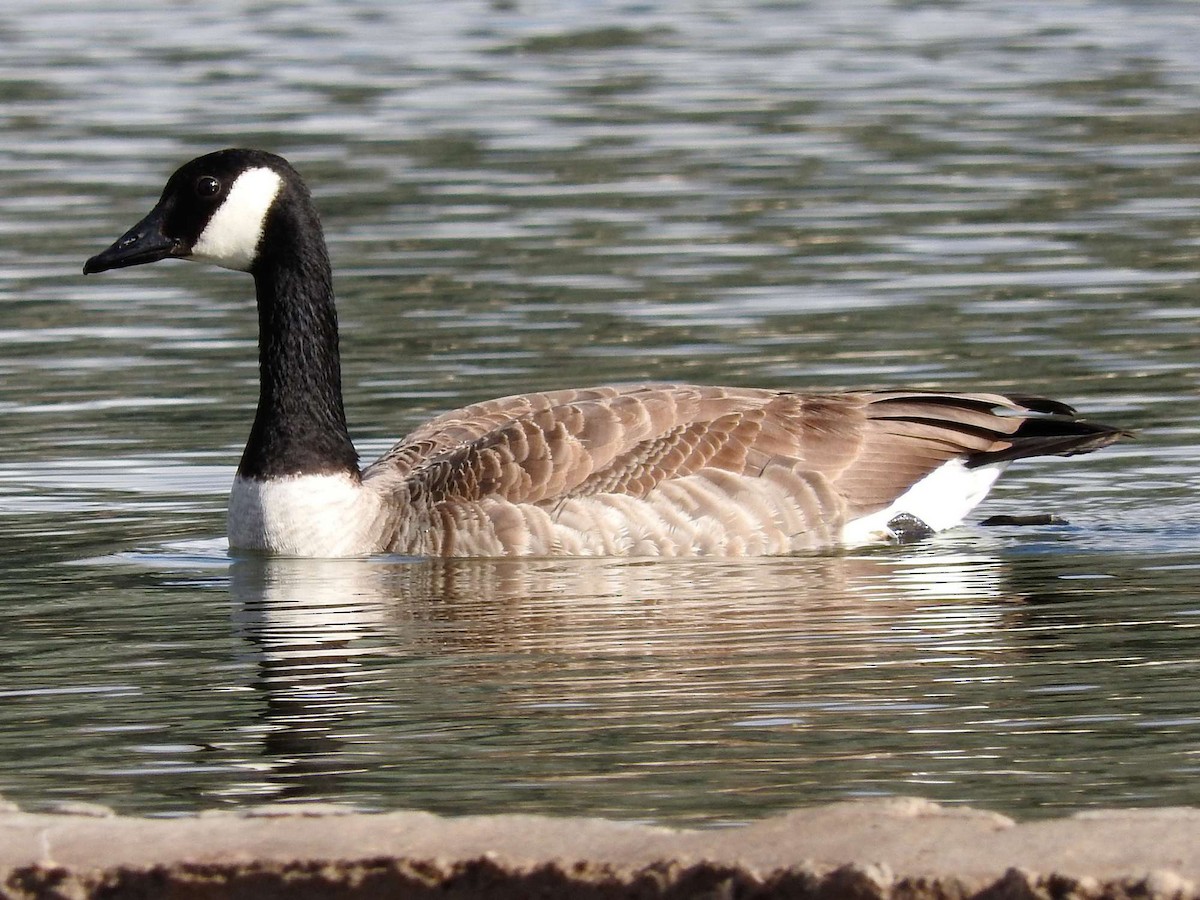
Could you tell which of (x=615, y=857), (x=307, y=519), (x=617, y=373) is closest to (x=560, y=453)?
(x=307, y=519)

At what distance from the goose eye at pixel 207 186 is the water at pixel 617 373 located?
1598 mm

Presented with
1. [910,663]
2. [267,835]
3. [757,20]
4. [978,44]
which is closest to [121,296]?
[910,663]

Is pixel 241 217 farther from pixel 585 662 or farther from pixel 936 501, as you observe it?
pixel 585 662

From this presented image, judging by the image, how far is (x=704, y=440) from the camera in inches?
457

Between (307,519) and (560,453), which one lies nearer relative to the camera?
(560,453)

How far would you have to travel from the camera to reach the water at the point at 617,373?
24.7 feet

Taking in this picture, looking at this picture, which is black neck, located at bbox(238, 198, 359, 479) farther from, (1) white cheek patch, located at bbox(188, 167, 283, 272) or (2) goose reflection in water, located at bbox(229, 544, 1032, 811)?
(2) goose reflection in water, located at bbox(229, 544, 1032, 811)

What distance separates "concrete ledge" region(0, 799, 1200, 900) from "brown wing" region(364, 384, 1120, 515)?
18.6 feet

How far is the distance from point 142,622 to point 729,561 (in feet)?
8.94

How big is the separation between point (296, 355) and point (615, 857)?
278 inches

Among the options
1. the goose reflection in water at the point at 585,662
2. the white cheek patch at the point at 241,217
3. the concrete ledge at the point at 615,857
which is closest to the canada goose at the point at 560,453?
the white cheek patch at the point at 241,217

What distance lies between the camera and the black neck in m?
11.9

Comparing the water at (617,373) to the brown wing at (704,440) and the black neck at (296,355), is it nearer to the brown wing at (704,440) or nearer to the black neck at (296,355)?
the brown wing at (704,440)

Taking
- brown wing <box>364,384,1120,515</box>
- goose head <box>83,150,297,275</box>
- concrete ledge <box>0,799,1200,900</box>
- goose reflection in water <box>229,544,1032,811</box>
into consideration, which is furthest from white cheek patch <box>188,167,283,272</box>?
concrete ledge <box>0,799,1200,900</box>
